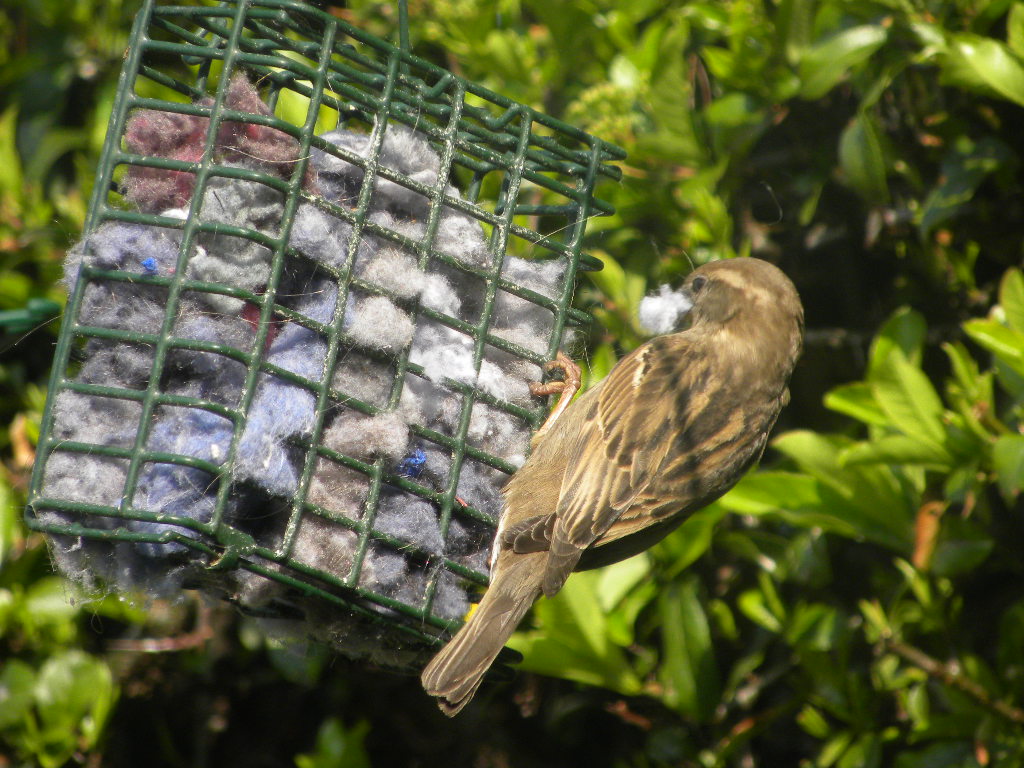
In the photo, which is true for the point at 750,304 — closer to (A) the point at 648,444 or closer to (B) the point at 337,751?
(A) the point at 648,444

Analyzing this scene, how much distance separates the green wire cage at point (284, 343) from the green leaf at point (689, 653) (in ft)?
2.49

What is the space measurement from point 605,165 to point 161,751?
2714mm

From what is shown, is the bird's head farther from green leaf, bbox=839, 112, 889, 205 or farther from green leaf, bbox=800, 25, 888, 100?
green leaf, bbox=800, 25, 888, 100

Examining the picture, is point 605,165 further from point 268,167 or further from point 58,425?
point 58,425

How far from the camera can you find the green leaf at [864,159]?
9.71 ft

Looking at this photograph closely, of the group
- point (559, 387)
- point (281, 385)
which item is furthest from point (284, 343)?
point (559, 387)

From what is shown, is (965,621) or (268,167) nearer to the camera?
(268,167)

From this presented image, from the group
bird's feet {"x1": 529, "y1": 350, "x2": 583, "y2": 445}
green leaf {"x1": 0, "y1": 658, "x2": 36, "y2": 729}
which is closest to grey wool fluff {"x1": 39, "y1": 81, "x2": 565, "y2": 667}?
bird's feet {"x1": 529, "y1": 350, "x2": 583, "y2": 445}

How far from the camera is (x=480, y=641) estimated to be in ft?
7.84

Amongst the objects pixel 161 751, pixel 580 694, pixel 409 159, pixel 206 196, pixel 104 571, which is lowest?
pixel 161 751

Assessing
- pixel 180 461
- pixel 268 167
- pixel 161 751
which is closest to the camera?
pixel 180 461

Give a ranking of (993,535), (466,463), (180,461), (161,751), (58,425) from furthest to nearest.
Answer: (161,751)
(993,535)
(466,463)
(58,425)
(180,461)

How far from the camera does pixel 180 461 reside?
6.66 feet

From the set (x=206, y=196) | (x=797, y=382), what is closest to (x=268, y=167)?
(x=206, y=196)
